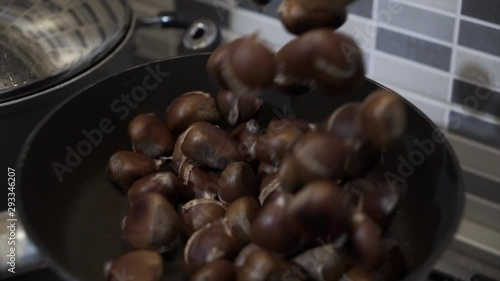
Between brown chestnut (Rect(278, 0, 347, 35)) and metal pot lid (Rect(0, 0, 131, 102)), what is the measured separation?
26 cm

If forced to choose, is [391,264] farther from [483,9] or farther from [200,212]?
[483,9]

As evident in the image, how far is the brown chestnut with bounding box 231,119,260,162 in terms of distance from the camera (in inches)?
20.5

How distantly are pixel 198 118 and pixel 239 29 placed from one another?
259mm

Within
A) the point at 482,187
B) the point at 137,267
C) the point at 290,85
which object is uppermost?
the point at 290,85

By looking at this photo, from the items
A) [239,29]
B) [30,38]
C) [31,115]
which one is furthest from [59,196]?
[239,29]

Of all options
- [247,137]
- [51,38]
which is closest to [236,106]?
[247,137]

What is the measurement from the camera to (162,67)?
0.59 metres

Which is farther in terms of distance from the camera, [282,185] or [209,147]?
[209,147]

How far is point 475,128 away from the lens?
2.04 ft

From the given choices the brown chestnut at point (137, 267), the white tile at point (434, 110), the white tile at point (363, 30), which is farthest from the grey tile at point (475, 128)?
the brown chestnut at point (137, 267)

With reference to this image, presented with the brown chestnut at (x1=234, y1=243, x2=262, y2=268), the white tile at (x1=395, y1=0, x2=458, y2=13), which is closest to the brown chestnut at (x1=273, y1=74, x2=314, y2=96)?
the brown chestnut at (x1=234, y1=243, x2=262, y2=268)

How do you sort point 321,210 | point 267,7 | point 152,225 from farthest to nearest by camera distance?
point 267,7 → point 152,225 → point 321,210

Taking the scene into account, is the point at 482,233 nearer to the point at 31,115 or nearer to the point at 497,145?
the point at 497,145

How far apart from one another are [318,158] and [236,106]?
0.19 meters
